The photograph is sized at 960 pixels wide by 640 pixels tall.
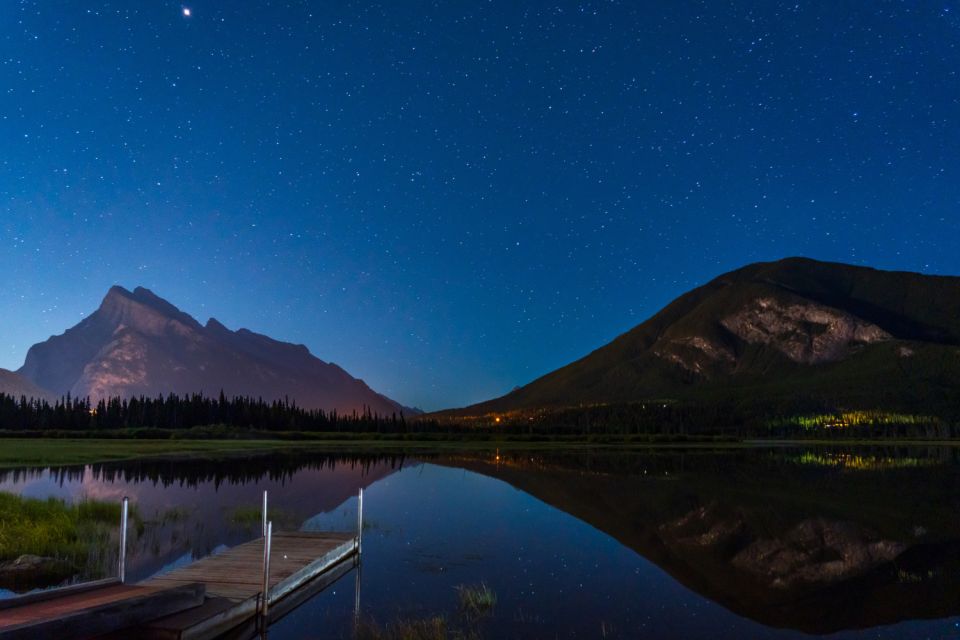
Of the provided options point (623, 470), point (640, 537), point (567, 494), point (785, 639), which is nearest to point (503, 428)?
point (623, 470)

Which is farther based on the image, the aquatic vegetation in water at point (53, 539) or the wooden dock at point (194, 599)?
the aquatic vegetation in water at point (53, 539)

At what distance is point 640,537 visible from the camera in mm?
32500

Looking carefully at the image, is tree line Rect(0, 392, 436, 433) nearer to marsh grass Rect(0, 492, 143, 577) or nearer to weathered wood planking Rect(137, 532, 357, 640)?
marsh grass Rect(0, 492, 143, 577)

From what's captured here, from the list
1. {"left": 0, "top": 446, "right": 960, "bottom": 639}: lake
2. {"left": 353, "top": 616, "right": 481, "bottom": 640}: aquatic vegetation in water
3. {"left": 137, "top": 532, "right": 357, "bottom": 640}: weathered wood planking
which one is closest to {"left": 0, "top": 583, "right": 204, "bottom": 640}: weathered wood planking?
{"left": 137, "top": 532, "right": 357, "bottom": 640}: weathered wood planking

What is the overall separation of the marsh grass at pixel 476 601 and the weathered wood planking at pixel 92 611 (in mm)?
7341

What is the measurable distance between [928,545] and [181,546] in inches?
1252

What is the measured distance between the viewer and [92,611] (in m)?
12.1

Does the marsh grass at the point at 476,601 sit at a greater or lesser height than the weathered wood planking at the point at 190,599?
lesser

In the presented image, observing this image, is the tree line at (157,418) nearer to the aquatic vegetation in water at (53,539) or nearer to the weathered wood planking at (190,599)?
the aquatic vegetation in water at (53,539)

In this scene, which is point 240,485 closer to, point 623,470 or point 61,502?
point 61,502

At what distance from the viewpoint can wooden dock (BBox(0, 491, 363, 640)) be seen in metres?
11.9

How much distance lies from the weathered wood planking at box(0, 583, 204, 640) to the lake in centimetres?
335

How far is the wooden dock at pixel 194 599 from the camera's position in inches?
470

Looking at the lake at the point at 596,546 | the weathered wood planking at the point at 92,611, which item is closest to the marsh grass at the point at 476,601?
the lake at the point at 596,546
